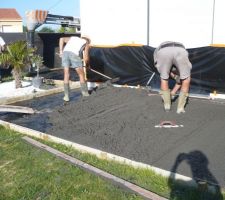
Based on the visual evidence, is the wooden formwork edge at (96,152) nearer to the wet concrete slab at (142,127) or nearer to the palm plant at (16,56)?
the wet concrete slab at (142,127)

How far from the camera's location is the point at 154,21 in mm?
7848

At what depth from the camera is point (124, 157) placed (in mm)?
3928

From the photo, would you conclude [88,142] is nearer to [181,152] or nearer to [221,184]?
[181,152]

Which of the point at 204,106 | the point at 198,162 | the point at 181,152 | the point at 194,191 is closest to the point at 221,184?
the point at 194,191

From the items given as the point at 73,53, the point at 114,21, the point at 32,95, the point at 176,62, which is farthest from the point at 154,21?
the point at 32,95

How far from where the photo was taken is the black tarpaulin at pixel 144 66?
6.58m

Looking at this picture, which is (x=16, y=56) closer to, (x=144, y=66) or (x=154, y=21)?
(x=144, y=66)

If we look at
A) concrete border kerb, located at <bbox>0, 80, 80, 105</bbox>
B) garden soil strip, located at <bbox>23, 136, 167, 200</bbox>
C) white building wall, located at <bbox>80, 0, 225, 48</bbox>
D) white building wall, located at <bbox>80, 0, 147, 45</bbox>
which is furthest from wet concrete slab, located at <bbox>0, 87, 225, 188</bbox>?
white building wall, located at <bbox>80, 0, 147, 45</bbox>

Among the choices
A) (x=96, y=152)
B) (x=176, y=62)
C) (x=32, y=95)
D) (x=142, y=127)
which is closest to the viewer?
(x=96, y=152)

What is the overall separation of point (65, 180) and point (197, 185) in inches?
55.7

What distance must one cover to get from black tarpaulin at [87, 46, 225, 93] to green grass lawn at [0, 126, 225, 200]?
3.76 metres

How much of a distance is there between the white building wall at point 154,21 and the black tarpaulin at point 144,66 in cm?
47

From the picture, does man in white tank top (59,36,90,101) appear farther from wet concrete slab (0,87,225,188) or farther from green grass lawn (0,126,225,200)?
green grass lawn (0,126,225,200)

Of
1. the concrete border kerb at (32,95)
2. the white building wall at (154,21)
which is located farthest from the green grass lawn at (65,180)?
the white building wall at (154,21)
